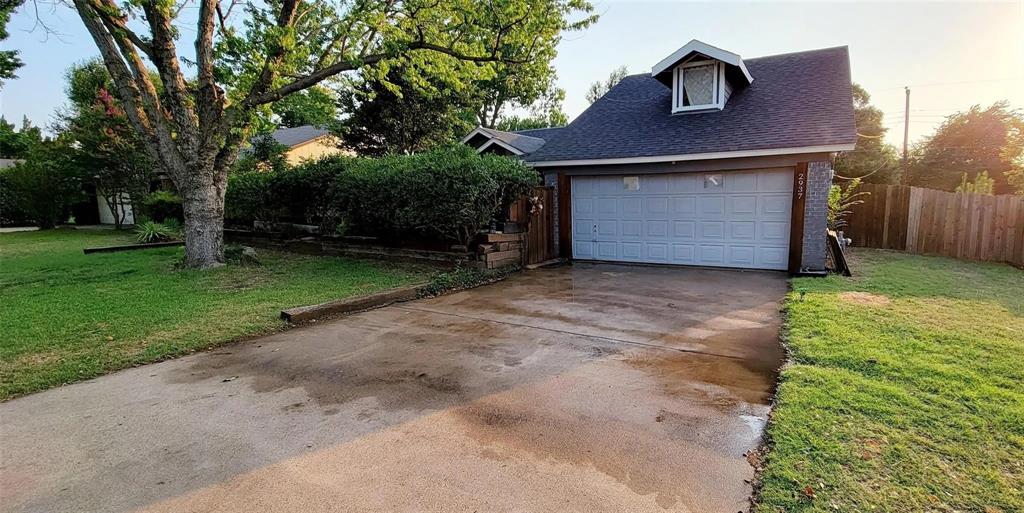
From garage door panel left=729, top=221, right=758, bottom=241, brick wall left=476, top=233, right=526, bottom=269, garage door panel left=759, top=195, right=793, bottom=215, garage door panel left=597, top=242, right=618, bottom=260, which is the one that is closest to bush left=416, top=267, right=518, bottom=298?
brick wall left=476, top=233, right=526, bottom=269

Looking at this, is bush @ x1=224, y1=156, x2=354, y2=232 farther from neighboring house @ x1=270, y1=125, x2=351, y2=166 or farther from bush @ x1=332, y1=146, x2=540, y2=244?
neighboring house @ x1=270, y1=125, x2=351, y2=166

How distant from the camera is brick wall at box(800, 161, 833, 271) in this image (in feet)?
27.3

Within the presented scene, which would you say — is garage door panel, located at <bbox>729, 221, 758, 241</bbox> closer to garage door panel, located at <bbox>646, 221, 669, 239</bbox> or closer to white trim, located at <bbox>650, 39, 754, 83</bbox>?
garage door panel, located at <bbox>646, 221, 669, 239</bbox>

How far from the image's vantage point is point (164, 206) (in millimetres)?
16953

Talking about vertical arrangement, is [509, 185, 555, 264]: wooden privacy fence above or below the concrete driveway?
above

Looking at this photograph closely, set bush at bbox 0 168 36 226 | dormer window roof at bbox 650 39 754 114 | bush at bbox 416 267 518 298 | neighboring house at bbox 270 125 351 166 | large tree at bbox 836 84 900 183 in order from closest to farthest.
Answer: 1. bush at bbox 416 267 518 298
2. dormer window roof at bbox 650 39 754 114
3. bush at bbox 0 168 36 226
4. large tree at bbox 836 84 900 183
5. neighboring house at bbox 270 125 351 166

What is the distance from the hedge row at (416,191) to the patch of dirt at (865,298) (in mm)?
5526

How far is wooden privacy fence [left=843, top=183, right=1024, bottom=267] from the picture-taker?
10.1 metres

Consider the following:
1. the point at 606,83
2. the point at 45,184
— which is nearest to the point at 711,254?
the point at 45,184

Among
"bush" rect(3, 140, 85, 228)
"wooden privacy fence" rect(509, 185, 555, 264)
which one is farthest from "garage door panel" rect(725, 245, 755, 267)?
"bush" rect(3, 140, 85, 228)

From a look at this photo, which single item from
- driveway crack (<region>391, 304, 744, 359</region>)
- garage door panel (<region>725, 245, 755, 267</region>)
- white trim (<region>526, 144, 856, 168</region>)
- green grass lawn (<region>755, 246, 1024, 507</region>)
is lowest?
driveway crack (<region>391, 304, 744, 359</region>)

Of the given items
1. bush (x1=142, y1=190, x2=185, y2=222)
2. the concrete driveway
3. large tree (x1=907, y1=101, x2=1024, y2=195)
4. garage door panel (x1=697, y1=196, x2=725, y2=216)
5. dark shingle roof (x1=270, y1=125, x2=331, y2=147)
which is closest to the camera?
the concrete driveway

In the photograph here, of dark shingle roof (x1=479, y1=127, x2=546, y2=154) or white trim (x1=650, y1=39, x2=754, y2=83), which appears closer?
white trim (x1=650, y1=39, x2=754, y2=83)

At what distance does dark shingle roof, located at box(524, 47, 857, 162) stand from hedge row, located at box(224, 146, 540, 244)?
2.47 meters
